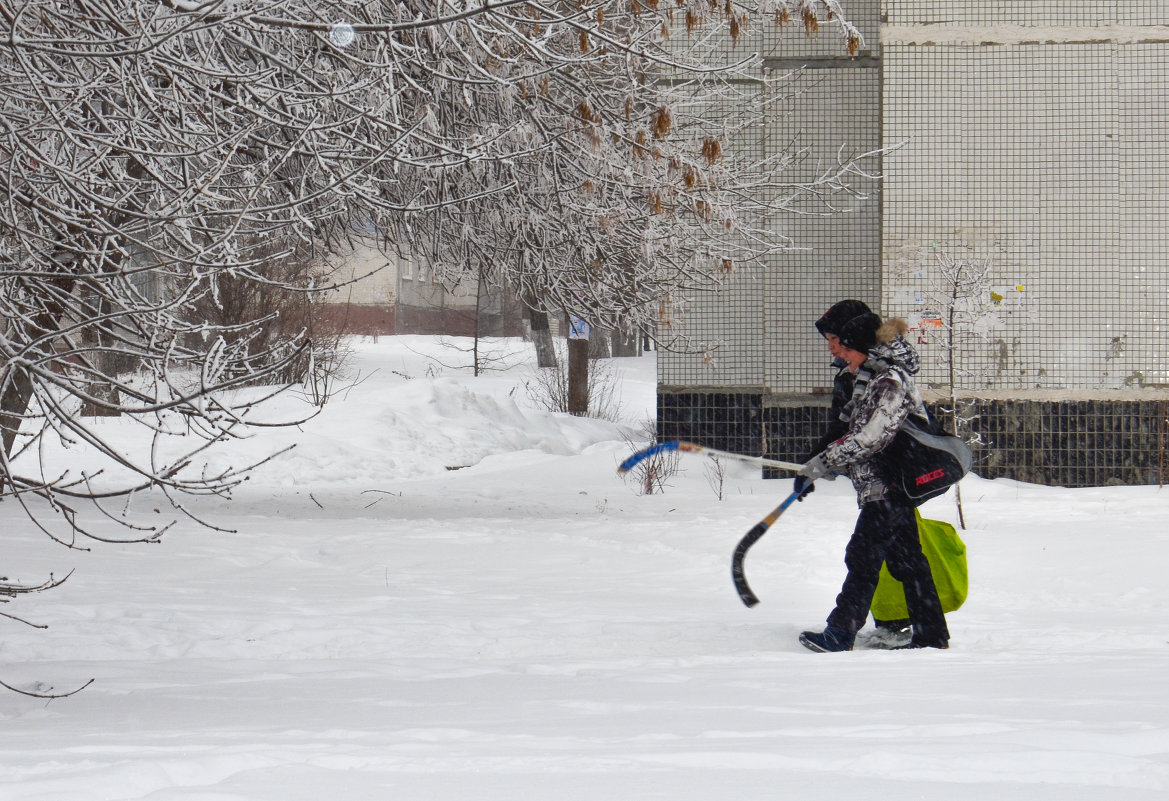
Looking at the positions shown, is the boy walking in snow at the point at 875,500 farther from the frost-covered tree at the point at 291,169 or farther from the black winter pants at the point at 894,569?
the frost-covered tree at the point at 291,169

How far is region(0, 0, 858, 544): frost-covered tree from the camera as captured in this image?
3883mm

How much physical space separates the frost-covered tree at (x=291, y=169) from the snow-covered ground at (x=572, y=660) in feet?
2.45

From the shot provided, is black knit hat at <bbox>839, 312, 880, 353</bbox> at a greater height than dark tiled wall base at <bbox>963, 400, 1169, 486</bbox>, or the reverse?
black knit hat at <bbox>839, 312, 880, 353</bbox>

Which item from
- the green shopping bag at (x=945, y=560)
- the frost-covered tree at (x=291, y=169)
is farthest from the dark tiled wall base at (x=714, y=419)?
the green shopping bag at (x=945, y=560)

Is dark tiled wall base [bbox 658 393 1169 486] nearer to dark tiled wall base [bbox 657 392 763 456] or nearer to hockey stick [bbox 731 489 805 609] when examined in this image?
dark tiled wall base [bbox 657 392 763 456]

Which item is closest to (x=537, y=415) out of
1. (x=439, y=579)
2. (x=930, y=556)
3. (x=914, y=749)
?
(x=439, y=579)

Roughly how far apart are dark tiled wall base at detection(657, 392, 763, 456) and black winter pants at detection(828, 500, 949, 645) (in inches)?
279

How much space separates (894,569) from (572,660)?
1492 millimetres

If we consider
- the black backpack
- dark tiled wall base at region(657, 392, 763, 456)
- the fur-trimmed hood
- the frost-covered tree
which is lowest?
dark tiled wall base at region(657, 392, 763, 456)

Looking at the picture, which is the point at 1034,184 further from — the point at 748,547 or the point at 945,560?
the point at 748,547

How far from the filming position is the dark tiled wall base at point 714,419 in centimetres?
1227

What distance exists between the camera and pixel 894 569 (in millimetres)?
5219

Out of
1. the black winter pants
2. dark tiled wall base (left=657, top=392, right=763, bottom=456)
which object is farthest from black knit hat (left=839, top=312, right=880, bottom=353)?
dark tiled wall base (left=657, top=392, right=763, bottom=456)

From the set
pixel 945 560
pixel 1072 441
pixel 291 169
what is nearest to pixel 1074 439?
pixel 1072 441
